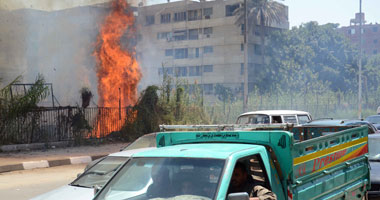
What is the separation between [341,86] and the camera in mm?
65750

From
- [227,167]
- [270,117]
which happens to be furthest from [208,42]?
[227,167]

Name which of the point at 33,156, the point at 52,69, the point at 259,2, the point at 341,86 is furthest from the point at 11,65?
the point at 341,86

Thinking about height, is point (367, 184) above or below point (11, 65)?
below

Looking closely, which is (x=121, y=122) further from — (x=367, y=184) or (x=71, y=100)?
(x=367, y=184)

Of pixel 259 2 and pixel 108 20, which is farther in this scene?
pixel 259 2

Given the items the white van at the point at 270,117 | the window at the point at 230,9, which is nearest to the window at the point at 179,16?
the window at the point at 230,9

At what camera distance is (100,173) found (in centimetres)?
711

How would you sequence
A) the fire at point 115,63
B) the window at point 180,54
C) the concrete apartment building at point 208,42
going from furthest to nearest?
1. the window at point 180,54
2. the concrete apartment building at point 208,42
3. the fire at point 115,63

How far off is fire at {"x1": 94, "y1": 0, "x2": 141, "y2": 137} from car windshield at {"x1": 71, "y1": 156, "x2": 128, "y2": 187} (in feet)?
63.7

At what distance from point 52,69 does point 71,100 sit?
206 cm

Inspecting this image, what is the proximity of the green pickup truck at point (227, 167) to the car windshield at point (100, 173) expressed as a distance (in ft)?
4.22

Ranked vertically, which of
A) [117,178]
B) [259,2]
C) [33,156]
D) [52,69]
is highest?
[259,2]

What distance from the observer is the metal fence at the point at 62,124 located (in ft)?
62.2

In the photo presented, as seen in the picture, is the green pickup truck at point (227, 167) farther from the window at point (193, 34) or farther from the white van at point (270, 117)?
the window at point (193, 34)
